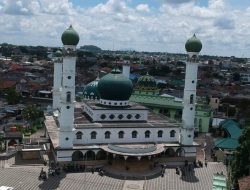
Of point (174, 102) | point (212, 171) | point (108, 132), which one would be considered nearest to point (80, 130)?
point (108, 132)

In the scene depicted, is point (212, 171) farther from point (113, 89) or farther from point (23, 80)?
point (23, 80)

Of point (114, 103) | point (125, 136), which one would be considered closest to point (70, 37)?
point (114, 103)

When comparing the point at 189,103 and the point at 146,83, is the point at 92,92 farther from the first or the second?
the point at 189,103

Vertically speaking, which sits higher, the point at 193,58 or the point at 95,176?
the point at 193,58

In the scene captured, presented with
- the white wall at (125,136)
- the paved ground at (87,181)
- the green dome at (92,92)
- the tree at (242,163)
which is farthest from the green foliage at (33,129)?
the tree at (242,163)

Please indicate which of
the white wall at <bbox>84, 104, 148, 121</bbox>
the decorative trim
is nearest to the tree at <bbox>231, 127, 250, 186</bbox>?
the white wall at <bbox>84, 104, 148, 121</bbox>

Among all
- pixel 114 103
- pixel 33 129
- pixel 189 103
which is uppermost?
A: pixel 189 103

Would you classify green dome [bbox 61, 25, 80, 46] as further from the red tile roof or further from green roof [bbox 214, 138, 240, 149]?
the red tile roof
